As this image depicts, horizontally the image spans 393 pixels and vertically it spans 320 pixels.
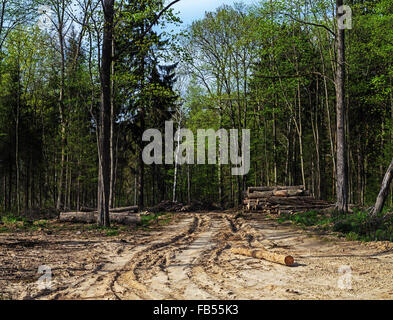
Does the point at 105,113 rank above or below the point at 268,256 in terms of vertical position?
above

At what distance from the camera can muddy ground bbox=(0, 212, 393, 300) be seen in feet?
16.4

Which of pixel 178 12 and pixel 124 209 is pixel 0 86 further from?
pixel 178 12

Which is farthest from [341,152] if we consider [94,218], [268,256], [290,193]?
[94,218]

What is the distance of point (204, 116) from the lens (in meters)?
32.5

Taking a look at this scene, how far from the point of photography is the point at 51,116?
1174 inches

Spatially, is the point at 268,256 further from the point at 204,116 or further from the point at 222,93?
the point at 204,116

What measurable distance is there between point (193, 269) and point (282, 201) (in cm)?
1397

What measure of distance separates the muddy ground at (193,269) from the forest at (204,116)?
0.11 meters

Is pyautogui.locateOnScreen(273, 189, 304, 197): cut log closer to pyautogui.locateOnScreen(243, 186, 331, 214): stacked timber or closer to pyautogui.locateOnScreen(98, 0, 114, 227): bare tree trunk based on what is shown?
pyautogui.locateOnScreen(243, 186, 331, 214): stacked timber

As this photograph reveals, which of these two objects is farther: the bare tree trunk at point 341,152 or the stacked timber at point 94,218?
the stacked timber at point 94,218

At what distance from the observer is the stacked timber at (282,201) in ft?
62.8

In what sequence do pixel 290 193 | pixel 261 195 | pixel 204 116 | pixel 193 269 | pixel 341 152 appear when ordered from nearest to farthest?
pixel 193 269 → pixel 341 152 → pixel 290 193 → pixel 261 195 → pixel 204 116

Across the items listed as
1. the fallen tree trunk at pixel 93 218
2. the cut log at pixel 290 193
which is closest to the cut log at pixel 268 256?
the fallen tree trunk at pixel 93 218

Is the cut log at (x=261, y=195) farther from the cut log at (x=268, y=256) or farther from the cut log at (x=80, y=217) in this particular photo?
the cut log at (x=268, y=256)
